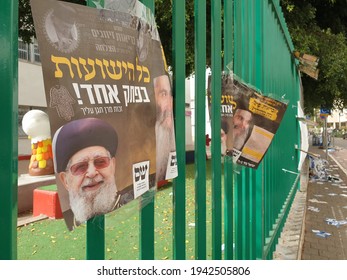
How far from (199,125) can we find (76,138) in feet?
2.49

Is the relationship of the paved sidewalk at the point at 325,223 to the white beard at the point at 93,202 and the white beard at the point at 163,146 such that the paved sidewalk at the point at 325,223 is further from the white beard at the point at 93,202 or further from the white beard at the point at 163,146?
the white beard at the point at 93,202

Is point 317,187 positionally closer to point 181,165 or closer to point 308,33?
point 308,33

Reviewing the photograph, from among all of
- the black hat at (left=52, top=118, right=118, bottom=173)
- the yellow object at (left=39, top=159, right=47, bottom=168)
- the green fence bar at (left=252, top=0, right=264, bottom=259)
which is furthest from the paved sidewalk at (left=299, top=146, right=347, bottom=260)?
the yellow object at (left=39, top=159, right=47, bottom=168)

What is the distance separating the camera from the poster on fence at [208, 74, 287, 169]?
1782 mm

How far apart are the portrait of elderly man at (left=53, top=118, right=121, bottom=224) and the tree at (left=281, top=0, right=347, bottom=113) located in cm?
724

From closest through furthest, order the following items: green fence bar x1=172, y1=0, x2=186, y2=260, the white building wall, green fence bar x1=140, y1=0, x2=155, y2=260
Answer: green fence bar x1=140, y1=0, x2=155, y2=260 → green fence bar x1=172, y1=0, x2=186, y2=260 → the white building wall

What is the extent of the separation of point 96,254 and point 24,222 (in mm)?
4888

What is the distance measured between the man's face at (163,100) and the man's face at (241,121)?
79 cm

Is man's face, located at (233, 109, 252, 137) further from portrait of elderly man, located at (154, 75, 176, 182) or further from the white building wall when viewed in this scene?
the white building wall

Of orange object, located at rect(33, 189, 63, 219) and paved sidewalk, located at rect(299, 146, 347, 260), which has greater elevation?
orange object, located at rect(33, 189, 63, 219)

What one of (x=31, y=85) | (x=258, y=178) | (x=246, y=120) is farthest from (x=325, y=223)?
(x=31, y=85)

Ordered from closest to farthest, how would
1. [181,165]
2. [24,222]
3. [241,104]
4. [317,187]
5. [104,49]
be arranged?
1. [104,49]
2. [181,165]
3. [241,104]
4. [24,222]
5. [317,187]

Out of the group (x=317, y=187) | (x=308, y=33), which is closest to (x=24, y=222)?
(x=317, y=187)
